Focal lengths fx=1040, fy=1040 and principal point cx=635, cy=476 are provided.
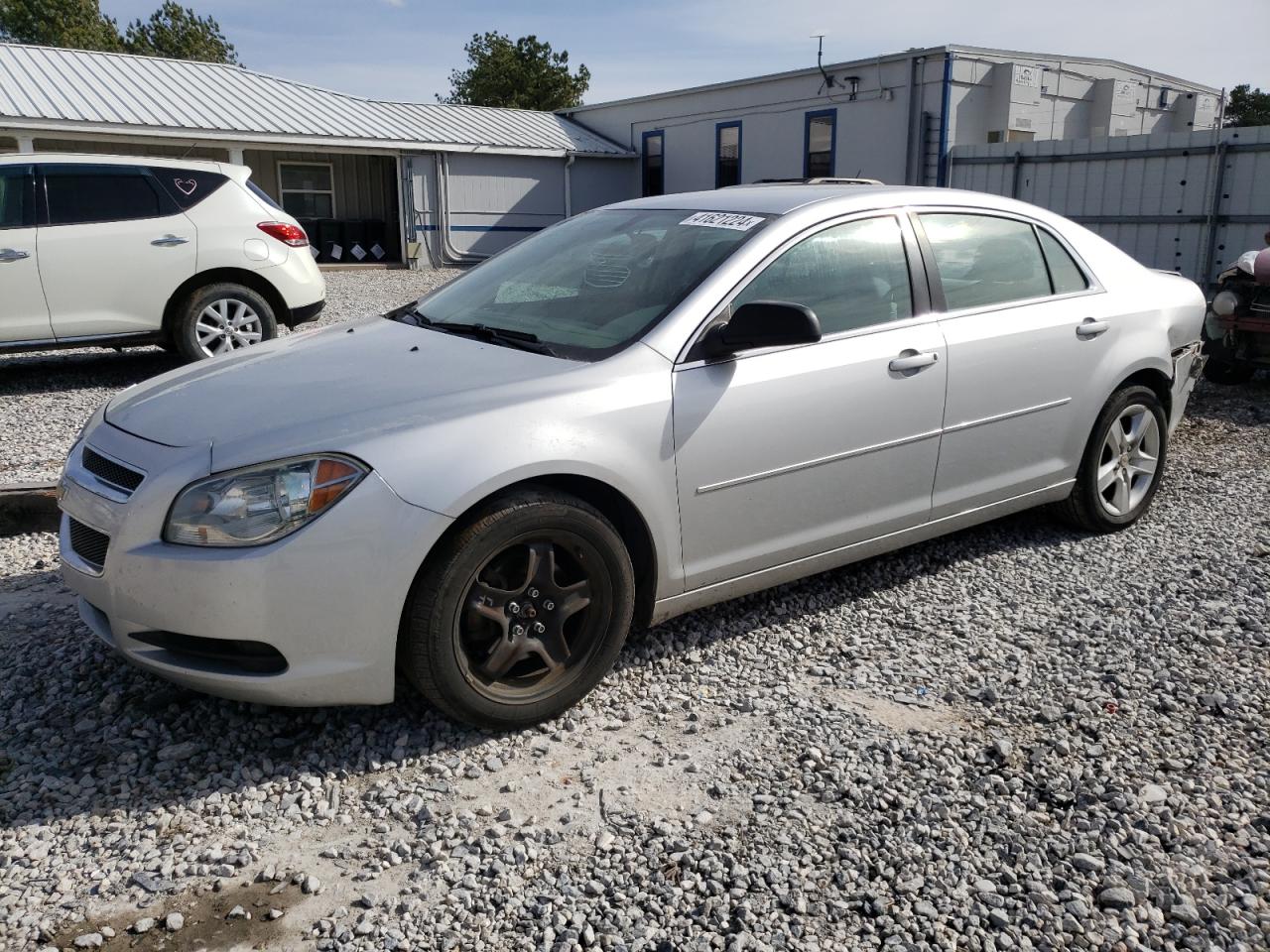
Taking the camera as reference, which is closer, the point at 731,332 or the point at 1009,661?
the point at 731,332

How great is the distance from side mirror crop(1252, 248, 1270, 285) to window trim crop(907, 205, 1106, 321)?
14.7ft

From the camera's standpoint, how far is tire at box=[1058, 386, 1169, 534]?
4.82 metres

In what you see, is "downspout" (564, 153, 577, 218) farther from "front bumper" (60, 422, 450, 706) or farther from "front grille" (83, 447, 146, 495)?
"front bumper" (60, 422, 450, 706)

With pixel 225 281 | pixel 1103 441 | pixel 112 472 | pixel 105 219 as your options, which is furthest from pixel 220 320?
pixel 1103 441

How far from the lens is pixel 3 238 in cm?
771

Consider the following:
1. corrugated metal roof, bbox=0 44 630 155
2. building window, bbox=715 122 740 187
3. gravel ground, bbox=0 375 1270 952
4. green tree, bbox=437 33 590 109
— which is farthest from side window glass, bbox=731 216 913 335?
green tree, bbox=437 33 590 109

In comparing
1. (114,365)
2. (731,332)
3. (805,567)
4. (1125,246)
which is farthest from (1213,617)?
(1125,246)

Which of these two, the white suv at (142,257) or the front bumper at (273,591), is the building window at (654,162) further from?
the front bumper at (273,591)

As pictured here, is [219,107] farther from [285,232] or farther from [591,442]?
[591,442]

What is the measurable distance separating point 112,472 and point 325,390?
656 millimetres

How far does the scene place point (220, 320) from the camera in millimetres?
8578

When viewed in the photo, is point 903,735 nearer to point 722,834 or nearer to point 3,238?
point 722,834

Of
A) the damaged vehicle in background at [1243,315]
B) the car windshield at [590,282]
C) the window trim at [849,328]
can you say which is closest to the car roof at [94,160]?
the car windshield at [590,282]

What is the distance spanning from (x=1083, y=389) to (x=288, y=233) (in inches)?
263
